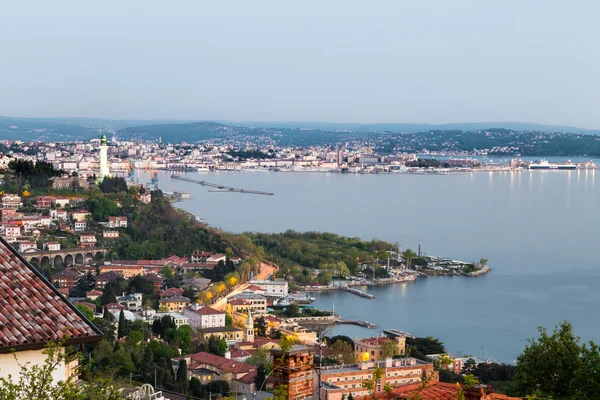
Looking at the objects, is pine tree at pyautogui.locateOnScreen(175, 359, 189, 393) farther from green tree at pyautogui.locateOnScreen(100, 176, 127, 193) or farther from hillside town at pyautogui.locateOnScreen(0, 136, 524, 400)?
green tree at pyautogui.locateOnScreen(100, 176, 127, 193)

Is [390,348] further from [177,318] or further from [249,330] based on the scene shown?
[177,318]

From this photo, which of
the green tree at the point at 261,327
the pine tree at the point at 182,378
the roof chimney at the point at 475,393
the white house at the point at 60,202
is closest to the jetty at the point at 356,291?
the green tree at the point at 261,327

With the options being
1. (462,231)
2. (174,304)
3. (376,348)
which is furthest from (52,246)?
(462,231)

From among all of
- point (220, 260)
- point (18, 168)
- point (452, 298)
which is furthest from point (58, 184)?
point (452, 298)

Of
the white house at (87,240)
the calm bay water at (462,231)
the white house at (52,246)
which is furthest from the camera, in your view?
the white house at (87,240)

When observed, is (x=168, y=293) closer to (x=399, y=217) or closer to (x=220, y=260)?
(x=220, y=260)

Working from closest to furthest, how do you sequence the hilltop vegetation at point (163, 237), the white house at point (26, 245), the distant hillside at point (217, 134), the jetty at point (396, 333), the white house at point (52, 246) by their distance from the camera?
the jetty at point (396, 333) < the white house at point (26, 245) < the white house at point (52, 246) < the hilltop vegetation at point (163, 237) < the distant hillside at point (217, 134)

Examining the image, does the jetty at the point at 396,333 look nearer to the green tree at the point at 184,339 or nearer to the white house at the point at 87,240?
the green tree at the point at 184,339
